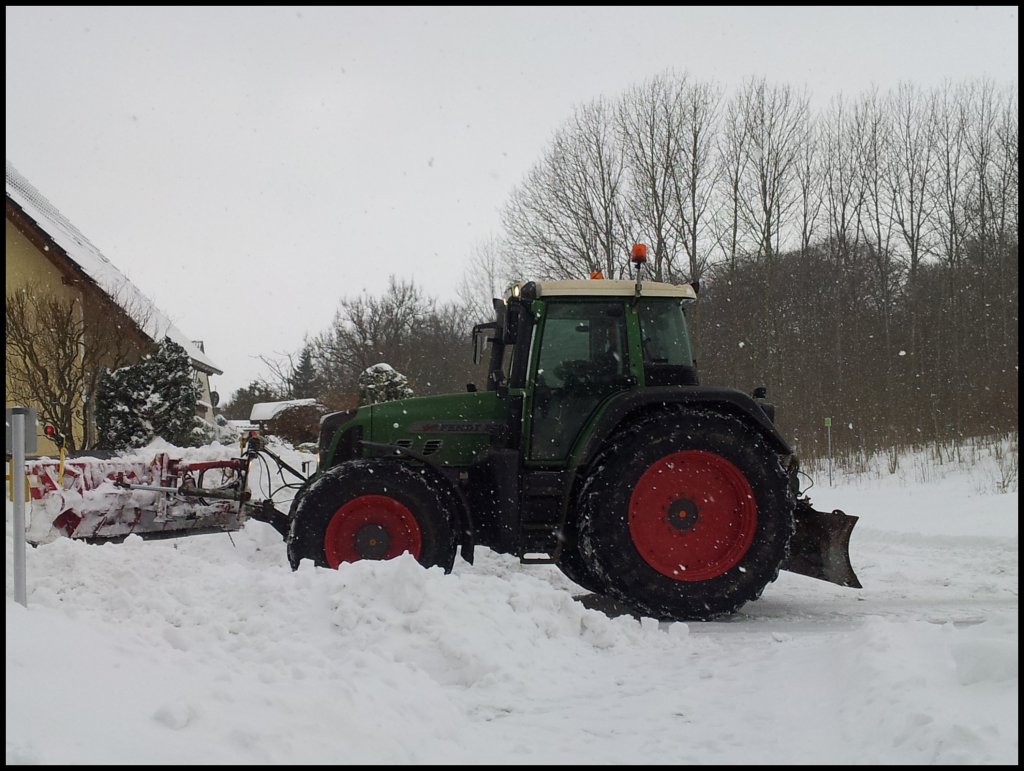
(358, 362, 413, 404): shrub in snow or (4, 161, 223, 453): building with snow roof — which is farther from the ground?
(4, 161, 223, 453): building with snow roof

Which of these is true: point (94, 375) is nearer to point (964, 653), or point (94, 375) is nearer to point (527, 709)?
point (527, 709)

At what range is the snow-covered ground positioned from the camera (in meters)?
2.61

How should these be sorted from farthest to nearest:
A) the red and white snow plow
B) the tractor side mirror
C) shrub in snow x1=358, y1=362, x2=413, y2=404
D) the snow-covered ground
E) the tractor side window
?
shrub in snow x1=358, y1=362, x2=413, y2=404
the red and white snow plow
the tractor side mirror
the tractor side window
the snow-covered ground

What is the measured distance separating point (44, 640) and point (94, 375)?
1222cm

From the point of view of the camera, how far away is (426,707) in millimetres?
3176

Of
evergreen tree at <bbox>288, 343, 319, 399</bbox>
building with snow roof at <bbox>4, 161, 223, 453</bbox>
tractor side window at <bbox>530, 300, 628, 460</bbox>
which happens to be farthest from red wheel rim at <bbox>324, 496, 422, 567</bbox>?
evergreen tree at <bbox>288, 343, 319, 399</bbox>

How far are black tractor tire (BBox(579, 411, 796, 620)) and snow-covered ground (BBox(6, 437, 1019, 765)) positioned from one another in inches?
11.0

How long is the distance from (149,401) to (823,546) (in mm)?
11973

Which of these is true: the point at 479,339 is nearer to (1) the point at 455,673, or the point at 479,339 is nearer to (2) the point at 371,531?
(2) the point at 371,531

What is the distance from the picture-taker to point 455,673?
372cm

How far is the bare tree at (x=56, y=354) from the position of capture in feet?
44.4

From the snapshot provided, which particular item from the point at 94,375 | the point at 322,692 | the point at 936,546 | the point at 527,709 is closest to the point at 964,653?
the point at 527,709

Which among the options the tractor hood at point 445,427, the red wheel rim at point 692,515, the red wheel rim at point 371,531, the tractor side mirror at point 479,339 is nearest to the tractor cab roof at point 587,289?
the tractor side mirror at point 479,339

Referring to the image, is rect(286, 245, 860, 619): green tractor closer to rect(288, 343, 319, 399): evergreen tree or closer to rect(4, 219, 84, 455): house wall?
rect(4, 219, 84, 455): house wall
